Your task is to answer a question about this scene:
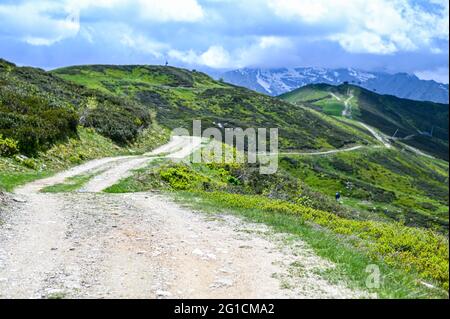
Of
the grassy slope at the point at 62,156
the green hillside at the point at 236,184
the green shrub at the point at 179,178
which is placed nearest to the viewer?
the green hillside at the point at 236,184

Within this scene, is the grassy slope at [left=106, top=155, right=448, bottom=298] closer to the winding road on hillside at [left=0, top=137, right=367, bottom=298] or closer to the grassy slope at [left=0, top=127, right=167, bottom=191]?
the winding road on hillside at [left=0, top=137, right=367, bottom=298]

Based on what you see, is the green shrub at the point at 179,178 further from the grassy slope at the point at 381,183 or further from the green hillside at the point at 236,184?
the grassy slope at the point at 381,183

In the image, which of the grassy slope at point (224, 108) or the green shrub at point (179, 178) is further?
the grassy slope at point (224, 108)

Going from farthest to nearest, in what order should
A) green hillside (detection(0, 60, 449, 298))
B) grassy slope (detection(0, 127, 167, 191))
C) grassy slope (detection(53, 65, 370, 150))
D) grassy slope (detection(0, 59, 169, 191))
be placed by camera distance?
1. grassy slope (detection(53, 65, 370, 150))
2. grassy slope (detection(0, 59, 169, 191))
3. grassy slope (detection(0, 127, 167, 191))
4. green hillside (detection(0, 60, 449, 298))

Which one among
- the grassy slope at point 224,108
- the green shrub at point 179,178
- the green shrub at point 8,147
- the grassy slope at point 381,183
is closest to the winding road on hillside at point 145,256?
the green shrub at point 8,147

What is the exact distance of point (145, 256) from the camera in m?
12.5

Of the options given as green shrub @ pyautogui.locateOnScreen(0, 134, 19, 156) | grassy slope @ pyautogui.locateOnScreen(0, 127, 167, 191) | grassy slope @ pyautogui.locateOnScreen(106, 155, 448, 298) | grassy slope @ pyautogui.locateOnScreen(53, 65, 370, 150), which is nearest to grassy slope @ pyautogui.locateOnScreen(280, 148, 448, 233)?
grassy slope @ pyautogui.locateOnScreen(53, 65, 370, 150)

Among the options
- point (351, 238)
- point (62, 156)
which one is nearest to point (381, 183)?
point (62, 156)

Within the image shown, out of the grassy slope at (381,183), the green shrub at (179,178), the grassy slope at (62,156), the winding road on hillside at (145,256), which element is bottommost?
the grassy slope at (381,183)

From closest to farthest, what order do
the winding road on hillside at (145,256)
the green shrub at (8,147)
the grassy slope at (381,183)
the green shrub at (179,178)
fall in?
the winding road on hillside at (145,256) → the green shrub at (8,147) → the green shrub at (179,178) → the grassy slope at (381,183)

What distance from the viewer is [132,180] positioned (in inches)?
1170

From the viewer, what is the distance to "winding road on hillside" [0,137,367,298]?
993 cm

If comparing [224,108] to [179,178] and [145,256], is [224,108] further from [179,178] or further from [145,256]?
[145,256]

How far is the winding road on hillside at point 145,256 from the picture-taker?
993cm
